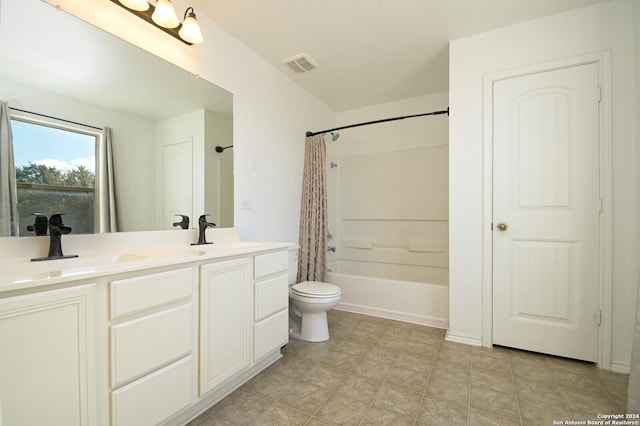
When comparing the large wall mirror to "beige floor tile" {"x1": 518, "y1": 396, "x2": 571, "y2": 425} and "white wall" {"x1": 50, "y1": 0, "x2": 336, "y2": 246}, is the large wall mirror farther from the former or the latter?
"beige floor tile" {"x1": 518, "y1": 396, "x2": 571, "y2": 425}

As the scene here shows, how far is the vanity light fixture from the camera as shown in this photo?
1453 millimetres

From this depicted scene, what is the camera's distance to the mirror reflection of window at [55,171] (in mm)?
1165

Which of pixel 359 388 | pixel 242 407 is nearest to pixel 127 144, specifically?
pixel 242 407

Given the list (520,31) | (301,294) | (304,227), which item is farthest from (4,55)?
(520,31)

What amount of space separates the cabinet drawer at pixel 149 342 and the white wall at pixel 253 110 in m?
1.05

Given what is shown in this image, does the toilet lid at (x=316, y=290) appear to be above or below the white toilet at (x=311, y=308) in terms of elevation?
above

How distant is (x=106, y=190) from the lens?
1433 mm

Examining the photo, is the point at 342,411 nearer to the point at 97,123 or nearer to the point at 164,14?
the point at 97,123

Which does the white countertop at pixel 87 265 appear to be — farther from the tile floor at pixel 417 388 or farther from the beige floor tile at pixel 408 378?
the beige floor tile at pixel 408 378

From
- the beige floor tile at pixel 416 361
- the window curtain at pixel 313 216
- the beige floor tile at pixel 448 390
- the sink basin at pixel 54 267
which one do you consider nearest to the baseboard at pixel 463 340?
the beige floor tile at pixel 416 361

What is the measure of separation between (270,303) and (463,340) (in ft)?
5.17

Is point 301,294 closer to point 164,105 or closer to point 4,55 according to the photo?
point 164,105

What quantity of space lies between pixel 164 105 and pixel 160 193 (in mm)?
553

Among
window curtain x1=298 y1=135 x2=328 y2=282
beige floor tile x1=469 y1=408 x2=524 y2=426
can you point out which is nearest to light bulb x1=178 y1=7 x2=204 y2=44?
window curtain x1=298 y1=135 x2=328 y2=282
